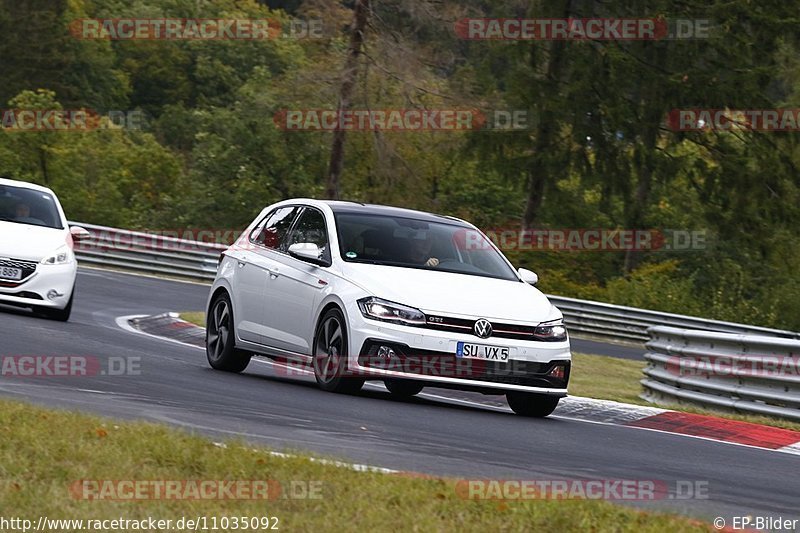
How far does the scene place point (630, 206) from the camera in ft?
147

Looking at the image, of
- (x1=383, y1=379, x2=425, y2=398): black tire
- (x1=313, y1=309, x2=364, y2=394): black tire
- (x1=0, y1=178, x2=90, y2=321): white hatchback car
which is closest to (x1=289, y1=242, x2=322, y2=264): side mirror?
(x1=313, y1=309, x2=364, y2=394): black tire

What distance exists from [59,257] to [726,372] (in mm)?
8089

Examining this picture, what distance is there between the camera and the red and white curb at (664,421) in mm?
12359

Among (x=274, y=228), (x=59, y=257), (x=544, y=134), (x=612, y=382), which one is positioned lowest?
(x=612, y=382)

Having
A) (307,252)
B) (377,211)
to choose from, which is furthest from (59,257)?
(307,252)

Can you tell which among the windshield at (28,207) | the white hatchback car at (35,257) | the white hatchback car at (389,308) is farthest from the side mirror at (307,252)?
the windshield at (28,207)

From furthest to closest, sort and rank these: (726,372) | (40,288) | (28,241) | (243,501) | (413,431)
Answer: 1. (28,241)
2. (40,288)
3. (726,372)
4. (413,431)
5. (243,501)

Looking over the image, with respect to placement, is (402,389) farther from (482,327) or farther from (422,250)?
(482,327)

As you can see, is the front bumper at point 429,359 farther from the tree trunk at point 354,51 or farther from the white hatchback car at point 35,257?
the tree trunk at point 354,51

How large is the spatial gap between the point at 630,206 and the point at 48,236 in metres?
28.4

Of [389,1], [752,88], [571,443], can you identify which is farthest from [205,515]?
[752,88]

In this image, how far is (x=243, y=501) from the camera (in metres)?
6.62

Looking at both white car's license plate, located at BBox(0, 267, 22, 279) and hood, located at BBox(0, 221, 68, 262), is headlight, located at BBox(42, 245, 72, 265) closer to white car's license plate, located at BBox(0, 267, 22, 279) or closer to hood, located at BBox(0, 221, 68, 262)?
hood, located at BBox(0, 221, 68, 262)

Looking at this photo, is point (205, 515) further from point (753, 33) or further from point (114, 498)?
point (753, 33)
